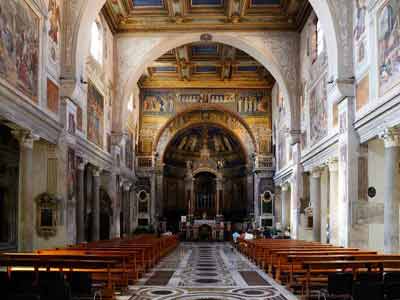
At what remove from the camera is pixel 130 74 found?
91.9 ft

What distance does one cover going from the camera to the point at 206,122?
39312 millimetres

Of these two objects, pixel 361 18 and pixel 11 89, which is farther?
pixel 361 18

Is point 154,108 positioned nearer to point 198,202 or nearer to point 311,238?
point 198,202

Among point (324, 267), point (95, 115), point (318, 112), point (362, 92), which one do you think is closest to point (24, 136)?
point (95, 115)

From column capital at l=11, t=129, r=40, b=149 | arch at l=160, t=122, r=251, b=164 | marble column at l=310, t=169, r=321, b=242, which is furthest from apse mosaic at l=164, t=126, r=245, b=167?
column capital at l=11, t=129, r=40, b=149

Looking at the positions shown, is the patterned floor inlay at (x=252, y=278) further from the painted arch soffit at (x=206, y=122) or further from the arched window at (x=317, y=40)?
the painted arch soffit at (x=206, y=122)

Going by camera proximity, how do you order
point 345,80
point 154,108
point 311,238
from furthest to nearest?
point 154,108, point 311,238, point 345,80

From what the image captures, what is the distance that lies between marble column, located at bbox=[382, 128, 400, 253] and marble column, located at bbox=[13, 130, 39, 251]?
405 inches

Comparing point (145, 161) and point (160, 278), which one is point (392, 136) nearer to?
point (160, 278)

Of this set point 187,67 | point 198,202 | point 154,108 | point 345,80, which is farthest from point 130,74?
point 198,202

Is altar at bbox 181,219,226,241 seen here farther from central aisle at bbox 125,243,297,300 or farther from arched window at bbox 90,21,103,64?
central aisle at bbox 125,243,297,300

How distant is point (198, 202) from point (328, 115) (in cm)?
2361

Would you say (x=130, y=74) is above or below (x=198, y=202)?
above

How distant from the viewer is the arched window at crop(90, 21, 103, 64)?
2401cm
